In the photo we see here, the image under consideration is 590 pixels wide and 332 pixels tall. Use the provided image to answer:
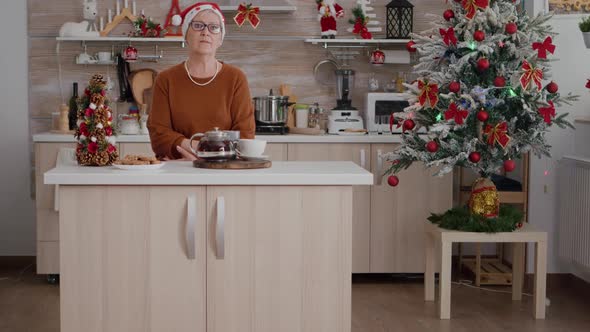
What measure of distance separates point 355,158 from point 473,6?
1327 mm

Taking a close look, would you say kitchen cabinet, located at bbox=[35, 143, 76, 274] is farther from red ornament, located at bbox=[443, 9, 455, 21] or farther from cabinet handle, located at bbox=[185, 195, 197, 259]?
cabinet handle, located at bbox=[185, 195, 197, 259]

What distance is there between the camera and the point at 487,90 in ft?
15.7

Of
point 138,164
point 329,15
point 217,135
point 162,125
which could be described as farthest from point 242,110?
point 329,15

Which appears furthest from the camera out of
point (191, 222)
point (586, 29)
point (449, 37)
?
point (586, 29)

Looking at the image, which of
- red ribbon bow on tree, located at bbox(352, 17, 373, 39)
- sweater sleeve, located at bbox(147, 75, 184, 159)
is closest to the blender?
red ribbon bow on tree, located at bbox(352, 17, 373, 39)

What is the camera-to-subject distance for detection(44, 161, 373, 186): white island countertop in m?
3.16

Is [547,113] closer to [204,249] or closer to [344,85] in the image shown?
[344,85]

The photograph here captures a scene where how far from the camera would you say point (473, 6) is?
190 inches

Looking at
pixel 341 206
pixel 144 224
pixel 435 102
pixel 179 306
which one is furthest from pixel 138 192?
pixel 435 102

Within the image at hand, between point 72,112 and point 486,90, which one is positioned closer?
point 486,90

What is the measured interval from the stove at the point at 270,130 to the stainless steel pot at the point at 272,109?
0.03m

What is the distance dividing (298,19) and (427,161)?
1.76m

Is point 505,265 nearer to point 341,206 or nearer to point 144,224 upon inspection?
point 341,206

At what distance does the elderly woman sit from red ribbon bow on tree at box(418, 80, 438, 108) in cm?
118
